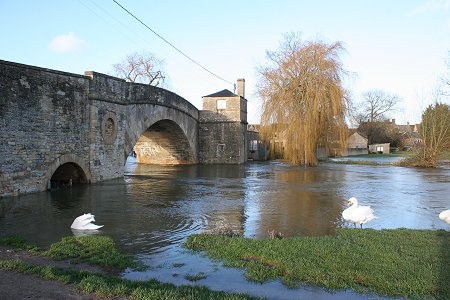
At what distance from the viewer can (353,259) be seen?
551 centimetres

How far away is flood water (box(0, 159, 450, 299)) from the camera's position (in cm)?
543

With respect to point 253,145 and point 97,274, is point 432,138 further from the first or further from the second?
point 97,274

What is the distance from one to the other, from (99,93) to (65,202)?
18.5ft

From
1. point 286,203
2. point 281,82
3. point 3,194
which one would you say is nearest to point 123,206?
point 3,194

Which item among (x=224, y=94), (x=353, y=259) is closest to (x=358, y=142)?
(x=224, y=94)

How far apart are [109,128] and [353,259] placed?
42.8ft

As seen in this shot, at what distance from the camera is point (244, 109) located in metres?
32.2

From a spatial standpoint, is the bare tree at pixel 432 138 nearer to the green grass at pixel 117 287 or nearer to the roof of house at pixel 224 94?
the roof of house at pixel 224 94

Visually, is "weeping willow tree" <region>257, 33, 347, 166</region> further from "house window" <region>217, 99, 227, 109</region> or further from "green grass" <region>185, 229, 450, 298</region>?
"green grass" <region>185, 229, 450, 298</region>

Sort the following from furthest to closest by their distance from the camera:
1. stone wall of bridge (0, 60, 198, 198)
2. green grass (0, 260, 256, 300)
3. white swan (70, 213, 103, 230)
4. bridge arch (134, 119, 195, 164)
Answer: bridge arch (134, 119, 195, 164) → stone wall of bridge (0, 60, 198, 198) → white swan (70, 213, 103, 230) → green grass (0, 260, 256, 300)

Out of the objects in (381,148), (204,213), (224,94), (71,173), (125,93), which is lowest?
(204,213)

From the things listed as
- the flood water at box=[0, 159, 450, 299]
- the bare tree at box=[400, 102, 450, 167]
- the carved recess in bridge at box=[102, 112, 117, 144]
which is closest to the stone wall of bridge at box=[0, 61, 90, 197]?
the flood water at box=[0, 159, 450, 299]

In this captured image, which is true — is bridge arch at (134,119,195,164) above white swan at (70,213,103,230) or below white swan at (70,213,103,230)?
above

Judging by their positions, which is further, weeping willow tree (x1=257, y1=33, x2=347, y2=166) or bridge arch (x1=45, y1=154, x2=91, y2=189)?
weeping willow tree (x1=257, y1=33, x2=347, y2=166)
